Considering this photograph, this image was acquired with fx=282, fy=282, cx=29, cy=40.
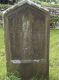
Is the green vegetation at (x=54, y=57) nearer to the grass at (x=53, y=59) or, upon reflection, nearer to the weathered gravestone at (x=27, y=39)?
the grass at (x=53, y=59)

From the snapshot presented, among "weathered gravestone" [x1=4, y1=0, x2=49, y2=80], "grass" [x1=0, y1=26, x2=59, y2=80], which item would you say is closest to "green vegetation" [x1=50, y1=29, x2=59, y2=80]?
"grass" [x1=0, y1=26, x2=59, y2=80]

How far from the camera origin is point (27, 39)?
5883mm

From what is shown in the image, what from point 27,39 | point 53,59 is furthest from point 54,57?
point 27,39

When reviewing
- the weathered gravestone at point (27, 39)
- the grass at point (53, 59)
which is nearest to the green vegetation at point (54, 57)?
the grass at point (53, 59)

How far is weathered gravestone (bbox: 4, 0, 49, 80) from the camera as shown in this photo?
18.9ft

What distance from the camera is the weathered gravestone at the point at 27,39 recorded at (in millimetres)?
5746

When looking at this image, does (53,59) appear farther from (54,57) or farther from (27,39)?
(27,39)

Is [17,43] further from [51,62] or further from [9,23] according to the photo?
[51,62]

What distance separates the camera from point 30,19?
5.78 metres

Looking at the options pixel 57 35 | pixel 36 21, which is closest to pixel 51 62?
pixel 36 21

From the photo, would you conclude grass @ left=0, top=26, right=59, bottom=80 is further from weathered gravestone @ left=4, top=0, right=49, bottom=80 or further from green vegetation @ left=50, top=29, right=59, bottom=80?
weathered gravestone @ left=4, top=0, right=49, bottom=80

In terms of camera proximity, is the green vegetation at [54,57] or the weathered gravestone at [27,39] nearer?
the weathered gravestone at [27,39]

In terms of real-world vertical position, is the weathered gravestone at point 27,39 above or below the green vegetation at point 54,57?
above

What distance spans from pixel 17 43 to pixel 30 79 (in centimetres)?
84
